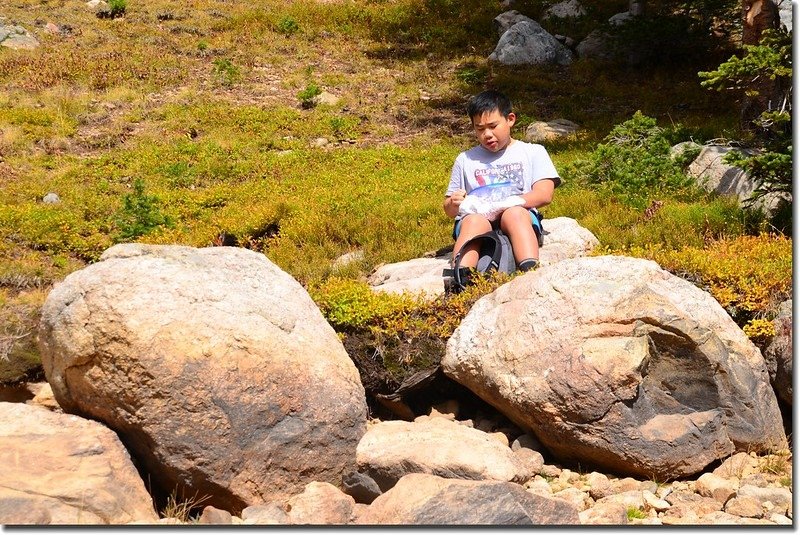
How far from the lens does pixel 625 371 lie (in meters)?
5.46

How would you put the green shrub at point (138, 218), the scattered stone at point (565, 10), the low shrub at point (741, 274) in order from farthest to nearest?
the scattered stone at point (565, 10) → the green shrub at point (138, 218) → the low shrub at point (741, 274)

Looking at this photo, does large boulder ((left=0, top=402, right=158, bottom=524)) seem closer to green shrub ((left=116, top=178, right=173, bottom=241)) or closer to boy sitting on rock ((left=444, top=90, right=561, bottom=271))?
boy sitting on rock ((left=444, top=90, right=561, bottom=271))

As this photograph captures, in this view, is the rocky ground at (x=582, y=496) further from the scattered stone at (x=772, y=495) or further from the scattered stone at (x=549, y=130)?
the scattered stone at (x=549, y=130)

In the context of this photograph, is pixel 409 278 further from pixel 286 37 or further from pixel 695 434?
pixel 286 37

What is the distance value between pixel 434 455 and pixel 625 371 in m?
1.38

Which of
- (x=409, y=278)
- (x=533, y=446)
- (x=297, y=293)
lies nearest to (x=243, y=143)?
(x=409, y=278)

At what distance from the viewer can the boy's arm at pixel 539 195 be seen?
7277 mm

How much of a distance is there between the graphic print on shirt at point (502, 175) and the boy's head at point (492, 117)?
0.20m

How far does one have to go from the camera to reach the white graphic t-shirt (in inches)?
295

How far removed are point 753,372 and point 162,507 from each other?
13.5 feet

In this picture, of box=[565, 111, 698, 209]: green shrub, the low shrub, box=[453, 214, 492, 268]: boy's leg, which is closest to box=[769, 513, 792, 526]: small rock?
the low shrub

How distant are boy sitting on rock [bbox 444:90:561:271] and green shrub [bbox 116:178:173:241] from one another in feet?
15.2

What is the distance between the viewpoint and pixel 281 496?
536 centimetres

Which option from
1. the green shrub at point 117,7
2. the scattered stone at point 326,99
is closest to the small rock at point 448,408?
the scattered stone at point 326,99
